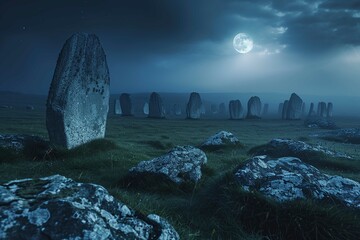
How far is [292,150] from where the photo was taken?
591 inches

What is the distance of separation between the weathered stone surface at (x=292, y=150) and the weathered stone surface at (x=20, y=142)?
32.8ft

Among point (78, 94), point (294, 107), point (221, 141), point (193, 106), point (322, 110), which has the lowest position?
point (221, 141)

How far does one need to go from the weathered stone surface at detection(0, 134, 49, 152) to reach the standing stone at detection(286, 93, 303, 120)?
52.2m

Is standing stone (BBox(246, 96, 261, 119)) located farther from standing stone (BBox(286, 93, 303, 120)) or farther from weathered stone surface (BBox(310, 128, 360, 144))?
weathered stone surface (BBox(310, 128, 360, 144))

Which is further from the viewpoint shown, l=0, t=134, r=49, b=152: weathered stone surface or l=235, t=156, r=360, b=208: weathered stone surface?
l=0, t=134, r=49, b=152: weathered stone surface

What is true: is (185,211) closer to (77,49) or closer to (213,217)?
(213,217)

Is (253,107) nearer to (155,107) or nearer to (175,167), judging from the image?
(155,107)

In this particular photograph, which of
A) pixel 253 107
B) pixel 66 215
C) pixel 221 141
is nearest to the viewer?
pixel 66 215

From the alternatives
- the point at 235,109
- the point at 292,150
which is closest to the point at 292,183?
the point at 292,150

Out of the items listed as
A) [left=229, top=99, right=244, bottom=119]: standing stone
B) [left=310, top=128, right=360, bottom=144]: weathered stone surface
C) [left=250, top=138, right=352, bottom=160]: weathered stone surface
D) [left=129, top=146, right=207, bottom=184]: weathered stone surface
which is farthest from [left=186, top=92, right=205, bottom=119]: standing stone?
[left=129, top=146, right=207, bottom=184]: weathered stone surface

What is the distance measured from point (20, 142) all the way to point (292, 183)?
1014 cm

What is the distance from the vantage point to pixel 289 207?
17.9ft

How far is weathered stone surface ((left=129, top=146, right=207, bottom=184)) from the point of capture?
8.73 metres

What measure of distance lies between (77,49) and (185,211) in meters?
10.1
